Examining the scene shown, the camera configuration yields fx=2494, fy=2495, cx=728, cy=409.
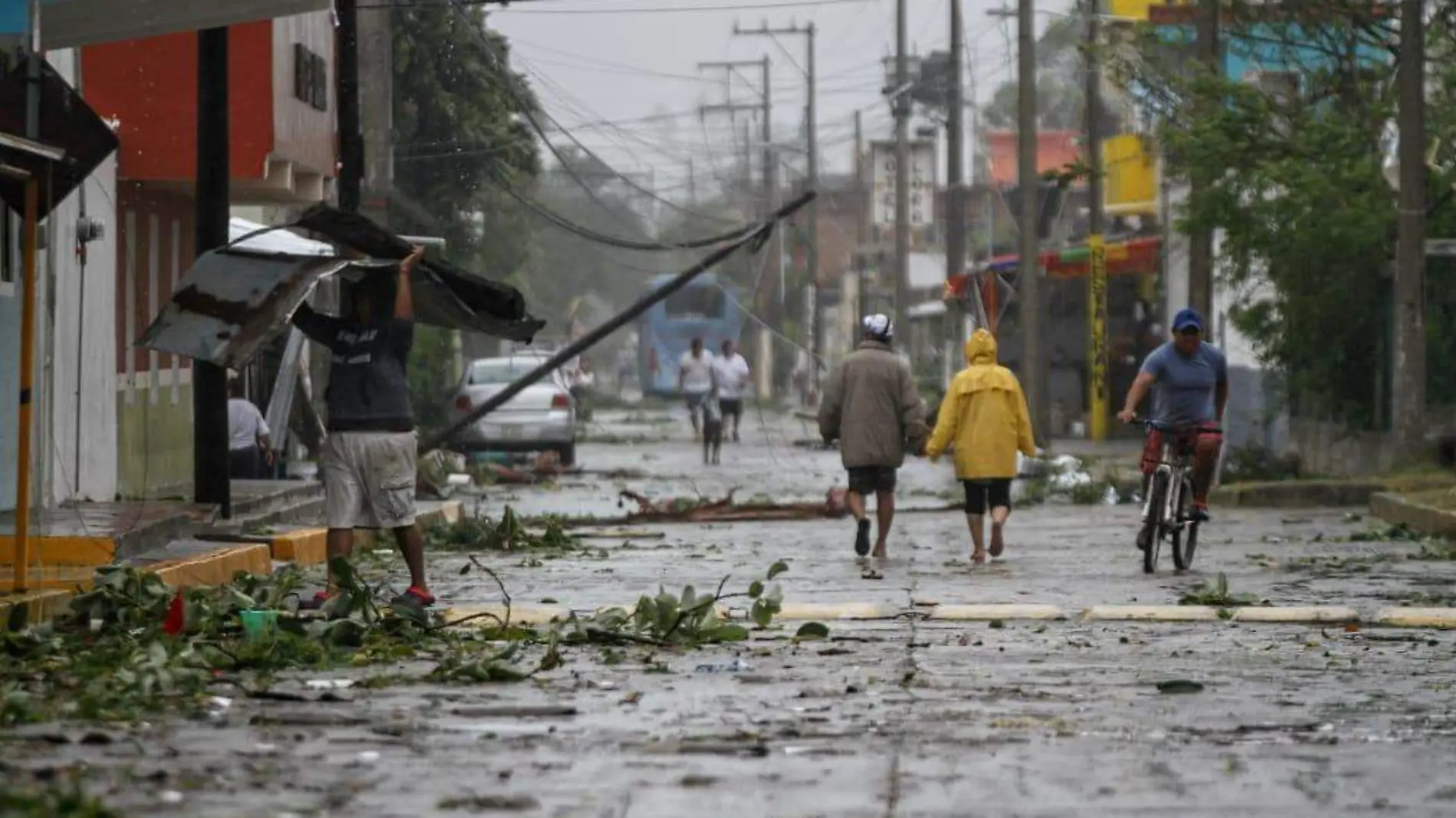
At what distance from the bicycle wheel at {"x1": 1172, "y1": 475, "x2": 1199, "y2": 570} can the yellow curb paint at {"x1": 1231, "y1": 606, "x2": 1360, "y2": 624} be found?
334 centimetres

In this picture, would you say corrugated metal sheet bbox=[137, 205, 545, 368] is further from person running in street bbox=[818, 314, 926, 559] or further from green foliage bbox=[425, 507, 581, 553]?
green foliage bbox=[425, 507, 581, 553]

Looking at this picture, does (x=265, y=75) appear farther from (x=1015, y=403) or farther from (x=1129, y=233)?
(x=1129, y=233)

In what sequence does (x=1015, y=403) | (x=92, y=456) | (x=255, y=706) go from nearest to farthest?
(x=255, y=706) → (x=1015, y=403) → (x=92, y=456)

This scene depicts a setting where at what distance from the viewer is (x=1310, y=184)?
27391 millimetres

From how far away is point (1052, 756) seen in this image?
7656 mm

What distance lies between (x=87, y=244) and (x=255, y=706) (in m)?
11.3

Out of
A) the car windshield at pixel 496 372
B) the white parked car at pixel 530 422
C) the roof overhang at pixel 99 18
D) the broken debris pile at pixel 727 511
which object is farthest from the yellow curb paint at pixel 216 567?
the car windshield at pixel 496 372

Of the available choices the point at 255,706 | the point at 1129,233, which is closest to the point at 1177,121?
the point at 1129,233

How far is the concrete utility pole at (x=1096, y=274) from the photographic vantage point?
41219 mm

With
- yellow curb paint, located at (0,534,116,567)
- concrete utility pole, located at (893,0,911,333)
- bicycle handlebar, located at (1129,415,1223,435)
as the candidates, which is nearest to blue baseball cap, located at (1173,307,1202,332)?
bicycle handlebar, located at (1129,415,1223,435)

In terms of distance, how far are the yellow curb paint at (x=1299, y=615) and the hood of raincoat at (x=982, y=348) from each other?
18.5ft

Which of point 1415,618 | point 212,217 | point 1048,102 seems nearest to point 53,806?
point 1415,618

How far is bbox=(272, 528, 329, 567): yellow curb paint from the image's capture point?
16737 millimetres

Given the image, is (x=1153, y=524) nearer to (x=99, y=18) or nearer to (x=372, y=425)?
(x=372, y=425)
